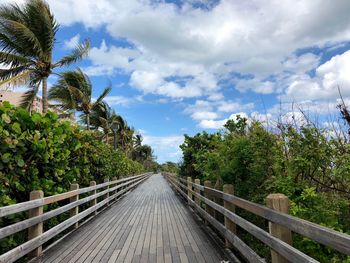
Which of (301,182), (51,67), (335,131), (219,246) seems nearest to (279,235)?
(301,182)

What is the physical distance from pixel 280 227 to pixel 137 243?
355 cm

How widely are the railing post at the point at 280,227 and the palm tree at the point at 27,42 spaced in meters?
14.9

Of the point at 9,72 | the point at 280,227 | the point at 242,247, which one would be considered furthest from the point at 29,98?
the point at 280,227

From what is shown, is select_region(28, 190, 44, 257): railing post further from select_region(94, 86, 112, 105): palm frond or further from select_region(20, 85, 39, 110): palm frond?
select_region(94, 86, 112, 105): palm frond

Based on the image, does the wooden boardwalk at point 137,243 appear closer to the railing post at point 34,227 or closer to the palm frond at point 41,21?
the railing post at point 34,227

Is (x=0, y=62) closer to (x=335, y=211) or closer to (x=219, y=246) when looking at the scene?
(x=219, y=246)

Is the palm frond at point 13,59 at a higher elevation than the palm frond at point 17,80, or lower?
higher

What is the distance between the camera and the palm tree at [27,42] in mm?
16188

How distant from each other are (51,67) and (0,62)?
2253 millimetres

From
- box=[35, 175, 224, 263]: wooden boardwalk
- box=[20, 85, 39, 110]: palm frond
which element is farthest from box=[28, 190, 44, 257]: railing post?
Result: box=[20, 85, 39, 110]: palm frond

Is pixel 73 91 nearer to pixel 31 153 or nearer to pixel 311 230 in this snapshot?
pixel 31 153

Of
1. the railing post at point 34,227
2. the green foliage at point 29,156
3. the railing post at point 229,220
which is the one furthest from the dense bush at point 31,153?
the railing post at point 229,220

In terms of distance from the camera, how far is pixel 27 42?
54.1 feet

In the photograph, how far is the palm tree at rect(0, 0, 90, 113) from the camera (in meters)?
16.2
